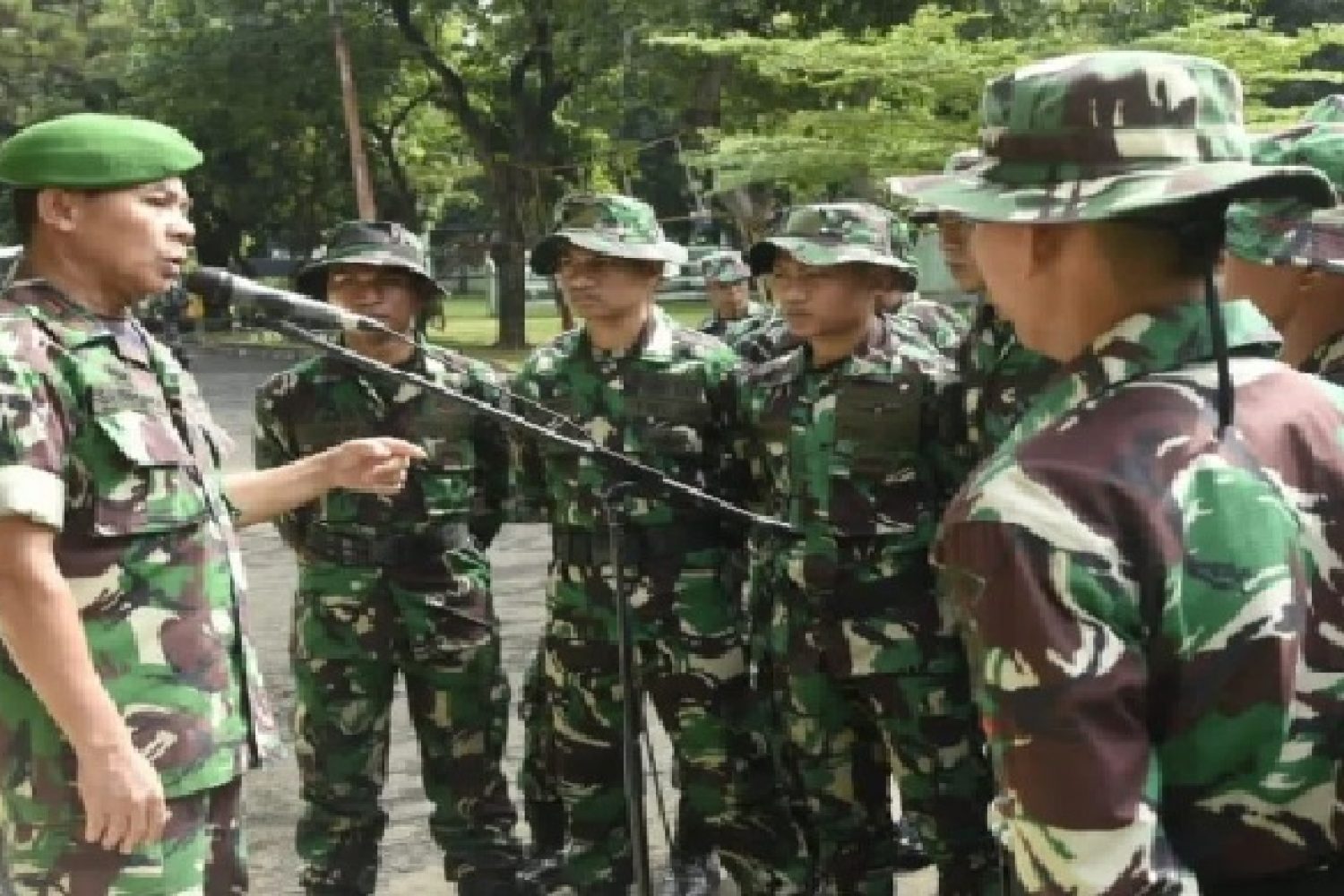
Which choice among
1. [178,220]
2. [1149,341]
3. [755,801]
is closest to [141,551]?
[178,220]

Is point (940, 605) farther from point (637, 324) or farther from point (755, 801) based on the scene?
point (637, 324)

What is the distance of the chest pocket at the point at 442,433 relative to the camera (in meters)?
4.18

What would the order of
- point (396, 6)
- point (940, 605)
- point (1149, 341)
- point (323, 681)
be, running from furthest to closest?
point (396, 6)
point (323, 681)
point (940, 605)
point (1149, 341)

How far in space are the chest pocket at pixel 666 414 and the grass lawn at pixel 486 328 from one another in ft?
57.1

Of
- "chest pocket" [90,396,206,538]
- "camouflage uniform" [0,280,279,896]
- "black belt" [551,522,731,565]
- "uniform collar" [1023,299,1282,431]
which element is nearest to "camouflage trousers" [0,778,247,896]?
"camouflage uniform" [0,280,279,896]

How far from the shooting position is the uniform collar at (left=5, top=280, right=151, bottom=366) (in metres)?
2.59

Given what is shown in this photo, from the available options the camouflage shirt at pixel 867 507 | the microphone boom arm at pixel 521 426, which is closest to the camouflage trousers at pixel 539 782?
the camouflage shirt at pixel 867 507

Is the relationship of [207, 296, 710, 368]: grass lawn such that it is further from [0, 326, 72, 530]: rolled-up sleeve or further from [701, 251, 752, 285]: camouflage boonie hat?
[0, 326, 72, 530]: rolled-up sleeve

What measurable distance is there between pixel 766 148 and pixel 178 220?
23.3ft

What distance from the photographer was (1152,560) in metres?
1.36

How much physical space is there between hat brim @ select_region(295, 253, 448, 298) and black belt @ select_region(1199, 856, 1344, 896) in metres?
3.08

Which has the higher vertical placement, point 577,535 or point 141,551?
point 141,551

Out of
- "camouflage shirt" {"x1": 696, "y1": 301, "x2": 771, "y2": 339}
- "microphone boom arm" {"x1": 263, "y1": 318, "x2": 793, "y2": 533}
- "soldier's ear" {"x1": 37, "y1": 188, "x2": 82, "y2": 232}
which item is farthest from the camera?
"camouflage shirt" {"x1": 696, "y1": 301, "x2": 771, "y2": 339}

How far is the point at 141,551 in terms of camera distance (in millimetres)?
2627
